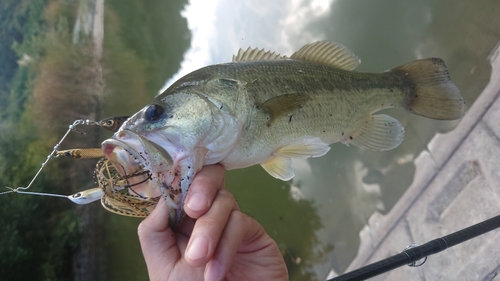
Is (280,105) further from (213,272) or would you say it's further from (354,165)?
(354,165)

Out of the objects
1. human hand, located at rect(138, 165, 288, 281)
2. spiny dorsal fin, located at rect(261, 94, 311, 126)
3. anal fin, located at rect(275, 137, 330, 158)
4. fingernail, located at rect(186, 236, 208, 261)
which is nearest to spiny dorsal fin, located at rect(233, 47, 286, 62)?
spiny dorsal fin, located at rect(261, 94, 311, 126)

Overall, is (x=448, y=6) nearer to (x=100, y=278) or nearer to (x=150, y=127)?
(x=150, y=127)

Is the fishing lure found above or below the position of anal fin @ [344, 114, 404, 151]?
above

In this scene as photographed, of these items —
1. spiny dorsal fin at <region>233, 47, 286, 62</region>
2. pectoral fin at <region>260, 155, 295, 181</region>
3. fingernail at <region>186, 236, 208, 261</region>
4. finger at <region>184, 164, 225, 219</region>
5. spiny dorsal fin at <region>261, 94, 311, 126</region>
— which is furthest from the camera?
spiny dorsal fin at <region>233, 47, 286, 62</region>

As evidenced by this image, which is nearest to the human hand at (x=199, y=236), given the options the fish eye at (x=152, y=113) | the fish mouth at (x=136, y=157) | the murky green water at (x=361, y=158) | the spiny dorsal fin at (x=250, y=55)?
the fish mouth at (x=136, y=157)

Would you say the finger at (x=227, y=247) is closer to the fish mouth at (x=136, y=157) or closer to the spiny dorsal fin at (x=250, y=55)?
the fish mouth at (x=136, y=157)

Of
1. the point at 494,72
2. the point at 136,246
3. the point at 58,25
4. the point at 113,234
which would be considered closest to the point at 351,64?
the point at 494,72

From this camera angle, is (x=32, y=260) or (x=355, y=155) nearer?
(x=355, y=155)

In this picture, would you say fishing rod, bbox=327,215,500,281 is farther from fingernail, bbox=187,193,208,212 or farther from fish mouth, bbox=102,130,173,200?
fish mouth, bbox=102,130,173,200
